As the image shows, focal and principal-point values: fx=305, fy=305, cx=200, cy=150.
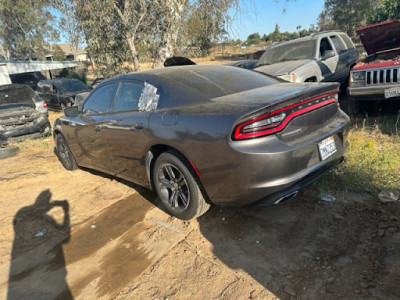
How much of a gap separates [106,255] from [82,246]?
38cm

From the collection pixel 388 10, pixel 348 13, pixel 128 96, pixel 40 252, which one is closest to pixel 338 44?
pixel 128 96

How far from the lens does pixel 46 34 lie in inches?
1801

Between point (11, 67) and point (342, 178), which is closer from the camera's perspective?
point (342, 178)

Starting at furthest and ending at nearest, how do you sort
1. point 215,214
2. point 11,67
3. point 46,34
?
point 46,34
point 11,67
point 215,214

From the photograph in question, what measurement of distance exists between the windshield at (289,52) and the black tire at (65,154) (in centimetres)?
545

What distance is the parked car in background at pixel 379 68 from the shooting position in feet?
16.3

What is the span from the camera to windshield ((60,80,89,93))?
14253mm

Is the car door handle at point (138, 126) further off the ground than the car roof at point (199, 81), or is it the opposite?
the car roof at point (199, 81)

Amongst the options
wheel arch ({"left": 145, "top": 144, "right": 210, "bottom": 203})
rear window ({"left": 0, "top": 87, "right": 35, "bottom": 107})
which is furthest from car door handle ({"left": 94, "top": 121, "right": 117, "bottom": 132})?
rear window ({"left": 0, "top": 87, "right": 35, "bottom": 107})

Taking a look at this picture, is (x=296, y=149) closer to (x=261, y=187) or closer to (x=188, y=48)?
(x=261, y=187)

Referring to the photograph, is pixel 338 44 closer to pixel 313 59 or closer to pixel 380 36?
pixel 313 59

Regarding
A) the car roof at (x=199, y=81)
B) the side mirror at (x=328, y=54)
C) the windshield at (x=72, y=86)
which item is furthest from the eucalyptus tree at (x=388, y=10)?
the car roof at (x=199, y=81)

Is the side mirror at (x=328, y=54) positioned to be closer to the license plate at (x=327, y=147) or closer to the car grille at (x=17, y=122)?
the license plate at (x=327, y=147)

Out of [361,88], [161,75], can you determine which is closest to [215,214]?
[161,75]
